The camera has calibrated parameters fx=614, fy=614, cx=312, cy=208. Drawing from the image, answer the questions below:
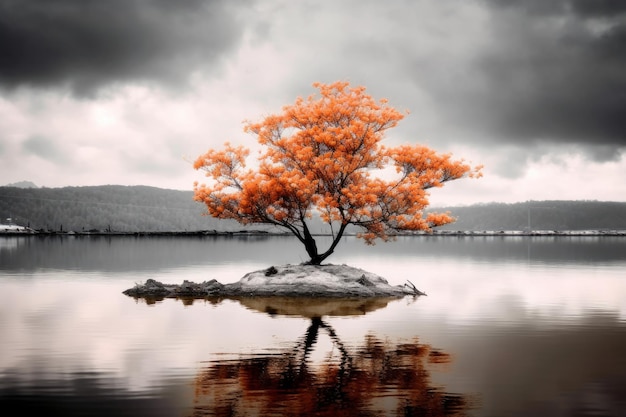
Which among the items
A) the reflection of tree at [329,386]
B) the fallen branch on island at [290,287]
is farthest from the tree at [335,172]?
the reflection of tree at [329,386]

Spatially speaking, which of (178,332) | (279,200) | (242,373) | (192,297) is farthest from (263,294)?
(242,373)

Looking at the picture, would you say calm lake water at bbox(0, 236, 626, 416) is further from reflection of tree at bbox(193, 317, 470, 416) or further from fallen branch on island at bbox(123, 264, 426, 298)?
fallen branch on island at bbox(123, 264, 426, 298)

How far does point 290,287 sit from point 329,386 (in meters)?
22.8

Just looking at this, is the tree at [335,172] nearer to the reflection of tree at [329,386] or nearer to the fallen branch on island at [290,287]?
the fallen branch on island at [290,287]

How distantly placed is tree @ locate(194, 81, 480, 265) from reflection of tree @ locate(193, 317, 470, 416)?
838 inches

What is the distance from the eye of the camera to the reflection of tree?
14727mm

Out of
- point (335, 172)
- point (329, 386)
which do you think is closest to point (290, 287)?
point (335, 172)

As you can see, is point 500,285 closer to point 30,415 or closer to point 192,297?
point 192,297

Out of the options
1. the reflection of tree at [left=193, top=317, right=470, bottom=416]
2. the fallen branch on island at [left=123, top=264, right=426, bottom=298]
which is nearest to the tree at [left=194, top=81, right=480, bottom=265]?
the fallen branch on island at [left=123, top=264, right=426, bottom=298]

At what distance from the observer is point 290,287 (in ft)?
129

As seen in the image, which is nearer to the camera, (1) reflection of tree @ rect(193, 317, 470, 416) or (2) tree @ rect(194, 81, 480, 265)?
(1) reflection of tree @ rect(193, 317, 470, 416)

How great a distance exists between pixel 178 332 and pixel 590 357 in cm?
1562

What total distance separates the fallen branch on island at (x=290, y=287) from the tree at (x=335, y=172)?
3741 mm

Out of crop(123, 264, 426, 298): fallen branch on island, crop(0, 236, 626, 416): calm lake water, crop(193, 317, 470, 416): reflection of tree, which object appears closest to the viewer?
crop(193, 317, 470, 416): reflection of tree
